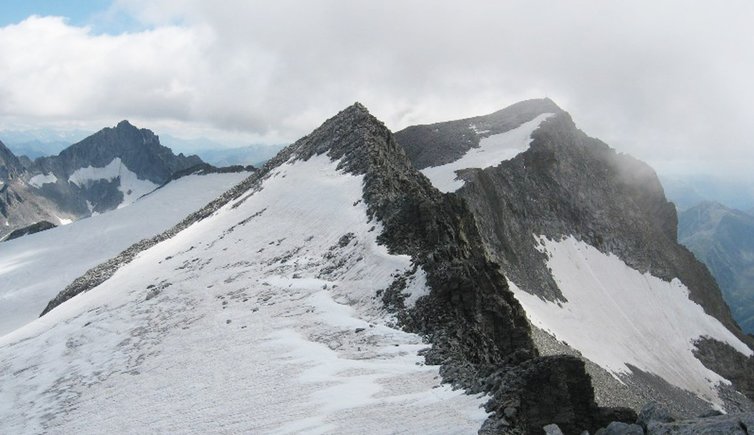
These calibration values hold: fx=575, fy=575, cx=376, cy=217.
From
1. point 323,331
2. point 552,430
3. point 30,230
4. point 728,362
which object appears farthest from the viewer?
point 30,230

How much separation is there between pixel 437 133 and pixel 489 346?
8470 cm

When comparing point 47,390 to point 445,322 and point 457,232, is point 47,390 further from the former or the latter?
point 457,232

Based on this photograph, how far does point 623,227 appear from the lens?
92.8 metres

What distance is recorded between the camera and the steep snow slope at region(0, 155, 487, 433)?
1712 centimetres

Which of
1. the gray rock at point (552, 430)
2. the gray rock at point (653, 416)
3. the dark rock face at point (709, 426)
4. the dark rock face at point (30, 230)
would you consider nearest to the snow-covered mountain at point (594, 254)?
the gray rock at point (653, 416)

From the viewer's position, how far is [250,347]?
74.8ft

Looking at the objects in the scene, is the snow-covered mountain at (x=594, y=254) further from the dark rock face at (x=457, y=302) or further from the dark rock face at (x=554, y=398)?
the dark rock face at (x=554, y=398)

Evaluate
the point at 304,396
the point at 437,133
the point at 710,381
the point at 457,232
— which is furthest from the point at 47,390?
the point at 437,133

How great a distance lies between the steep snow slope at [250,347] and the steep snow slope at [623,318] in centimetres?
3070

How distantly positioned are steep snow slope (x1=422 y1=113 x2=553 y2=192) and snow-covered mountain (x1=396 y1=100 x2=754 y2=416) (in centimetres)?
28

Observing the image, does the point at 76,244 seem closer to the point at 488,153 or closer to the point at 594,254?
the point at 488,153

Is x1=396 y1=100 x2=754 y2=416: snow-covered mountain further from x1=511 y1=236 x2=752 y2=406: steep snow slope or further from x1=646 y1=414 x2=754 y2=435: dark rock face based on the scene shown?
x1=646 y1=414 x2=754 y2=435: dark rock face

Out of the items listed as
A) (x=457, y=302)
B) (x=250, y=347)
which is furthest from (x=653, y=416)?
(x=250, y=347)

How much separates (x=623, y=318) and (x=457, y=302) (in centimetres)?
6205
